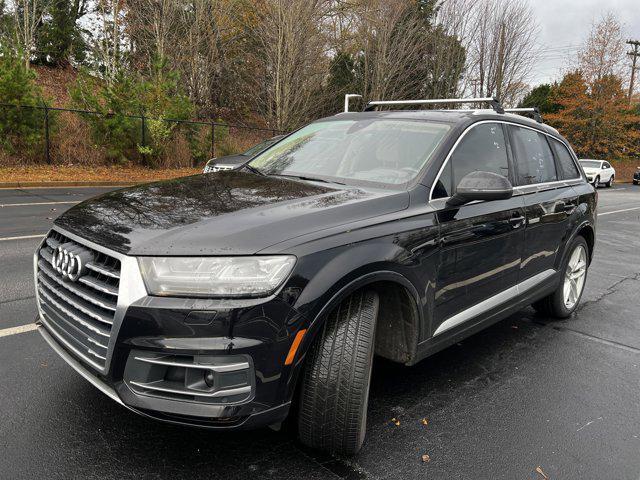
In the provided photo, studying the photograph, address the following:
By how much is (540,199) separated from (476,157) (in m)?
0.88

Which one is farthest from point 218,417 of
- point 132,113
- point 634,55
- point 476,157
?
point 634,55

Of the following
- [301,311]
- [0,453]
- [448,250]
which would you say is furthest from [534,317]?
[0,453]

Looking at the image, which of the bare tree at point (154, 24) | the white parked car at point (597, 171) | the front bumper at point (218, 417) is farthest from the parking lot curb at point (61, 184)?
the white parked car at point (597, 171)

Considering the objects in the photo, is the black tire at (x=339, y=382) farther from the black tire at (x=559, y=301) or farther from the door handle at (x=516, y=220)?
the black tire at (x=559, y=301)

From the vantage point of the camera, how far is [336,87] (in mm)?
28594

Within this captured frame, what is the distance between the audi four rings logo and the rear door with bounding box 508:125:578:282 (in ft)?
9.58

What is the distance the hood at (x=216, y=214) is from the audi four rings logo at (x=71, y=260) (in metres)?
0.08

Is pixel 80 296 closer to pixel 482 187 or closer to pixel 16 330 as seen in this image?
pixel 16 330

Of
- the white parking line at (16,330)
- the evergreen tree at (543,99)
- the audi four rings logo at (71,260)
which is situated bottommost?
the white parking line at (16,330)

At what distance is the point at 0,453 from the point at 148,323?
1139mm

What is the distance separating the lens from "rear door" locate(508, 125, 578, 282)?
3.82m

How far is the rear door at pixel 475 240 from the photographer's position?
298cm

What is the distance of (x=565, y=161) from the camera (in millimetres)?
4695

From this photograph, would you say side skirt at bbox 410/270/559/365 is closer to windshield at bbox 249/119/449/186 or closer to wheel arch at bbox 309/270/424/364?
wheel arch at bbox 309/270/424/364
